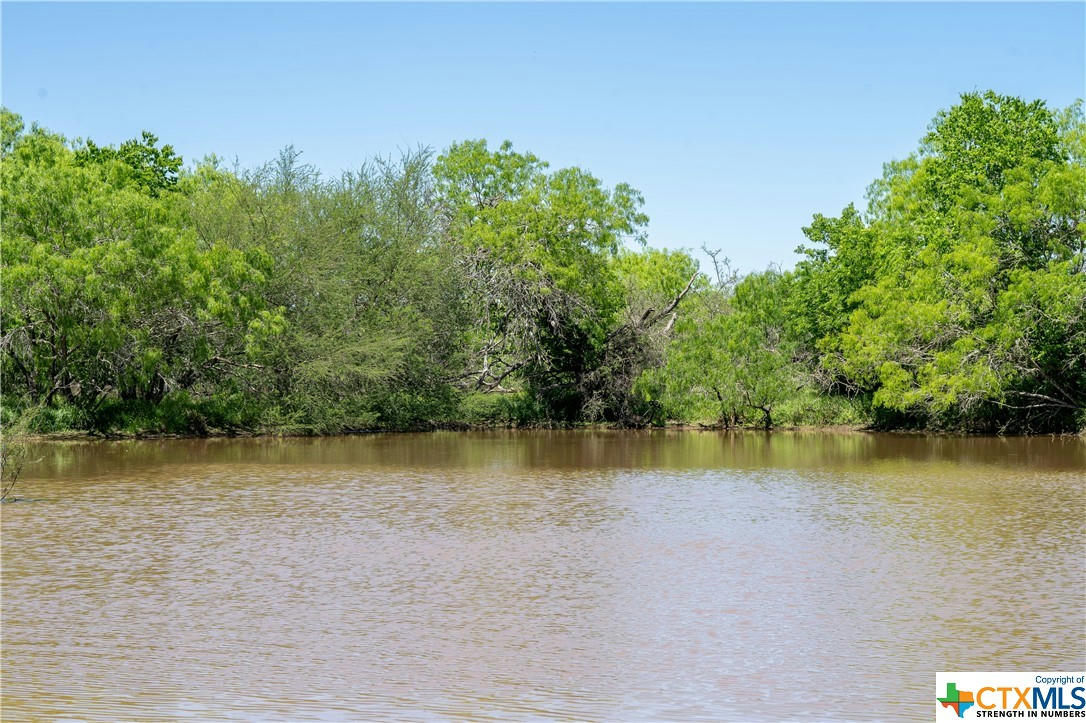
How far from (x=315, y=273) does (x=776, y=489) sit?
22013mm

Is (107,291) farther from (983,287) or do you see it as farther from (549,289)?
(983,287)

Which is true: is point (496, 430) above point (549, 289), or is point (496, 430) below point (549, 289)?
below

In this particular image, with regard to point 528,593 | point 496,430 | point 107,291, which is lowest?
point 528,593

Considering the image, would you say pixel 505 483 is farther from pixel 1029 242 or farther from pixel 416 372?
pixel 1029 242

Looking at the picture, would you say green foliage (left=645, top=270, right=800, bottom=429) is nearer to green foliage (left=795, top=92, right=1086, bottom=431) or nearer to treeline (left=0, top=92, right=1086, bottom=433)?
treeline (left=0, top=92, right=1086, bottom=433)

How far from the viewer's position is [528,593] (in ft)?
47.8

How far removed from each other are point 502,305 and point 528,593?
33.1 metres

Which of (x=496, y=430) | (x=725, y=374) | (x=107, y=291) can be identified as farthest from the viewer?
(x=496, y=430)

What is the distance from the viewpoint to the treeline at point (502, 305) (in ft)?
125

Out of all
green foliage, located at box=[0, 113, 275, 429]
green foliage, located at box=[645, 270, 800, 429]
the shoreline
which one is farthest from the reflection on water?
green foliage, located at box=[645, 270, 800, 429]

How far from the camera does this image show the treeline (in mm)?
38094

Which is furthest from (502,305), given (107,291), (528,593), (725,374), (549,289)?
(528,593)

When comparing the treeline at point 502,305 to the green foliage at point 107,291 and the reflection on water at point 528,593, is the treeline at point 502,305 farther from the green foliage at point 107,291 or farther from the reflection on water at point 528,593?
the reflection on water at point 528,593

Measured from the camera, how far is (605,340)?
4847 centimetres
